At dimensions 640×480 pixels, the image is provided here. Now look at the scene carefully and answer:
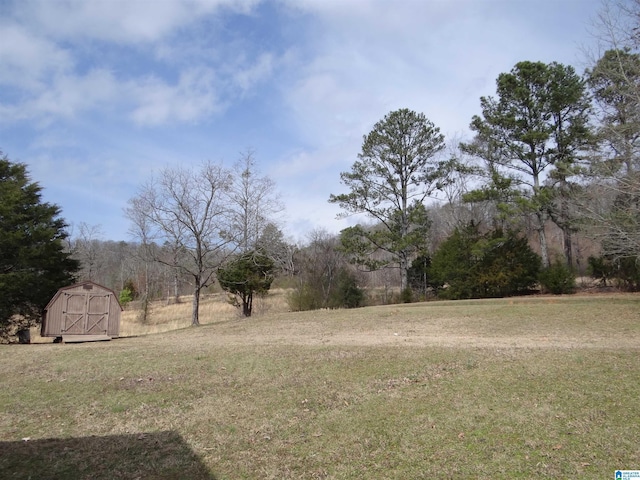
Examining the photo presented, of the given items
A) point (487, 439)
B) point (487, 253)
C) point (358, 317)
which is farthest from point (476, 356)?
point (487, 253)

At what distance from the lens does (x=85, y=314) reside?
16.4m

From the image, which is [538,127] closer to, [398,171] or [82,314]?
[398,171]

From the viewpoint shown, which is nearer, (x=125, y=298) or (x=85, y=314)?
(x=85, y=314)

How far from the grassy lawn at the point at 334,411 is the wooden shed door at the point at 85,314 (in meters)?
5.61

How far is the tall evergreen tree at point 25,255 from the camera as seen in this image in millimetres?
17250

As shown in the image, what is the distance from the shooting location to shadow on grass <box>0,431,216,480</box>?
4.28 metres

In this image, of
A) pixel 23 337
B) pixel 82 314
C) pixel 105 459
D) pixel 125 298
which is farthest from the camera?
pixel 125 298

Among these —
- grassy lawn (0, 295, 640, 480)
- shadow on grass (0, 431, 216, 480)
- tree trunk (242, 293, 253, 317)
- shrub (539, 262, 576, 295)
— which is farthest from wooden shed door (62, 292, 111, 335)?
shrub (539, 262, 576, 295)

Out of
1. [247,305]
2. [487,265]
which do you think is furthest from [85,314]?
[487,265]

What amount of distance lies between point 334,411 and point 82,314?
46.8 feet

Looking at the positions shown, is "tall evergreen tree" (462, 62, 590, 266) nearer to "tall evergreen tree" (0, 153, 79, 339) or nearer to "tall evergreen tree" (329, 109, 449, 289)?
"tall evergreen tree" (329, 109, 449, 289)

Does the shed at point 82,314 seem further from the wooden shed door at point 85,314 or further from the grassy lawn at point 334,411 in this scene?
the grassy lawn at point 334,411

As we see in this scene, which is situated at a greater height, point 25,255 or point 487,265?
point 25,255

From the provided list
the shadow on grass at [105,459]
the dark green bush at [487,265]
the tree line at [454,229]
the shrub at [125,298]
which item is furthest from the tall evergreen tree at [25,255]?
the shrub at [125,298]
